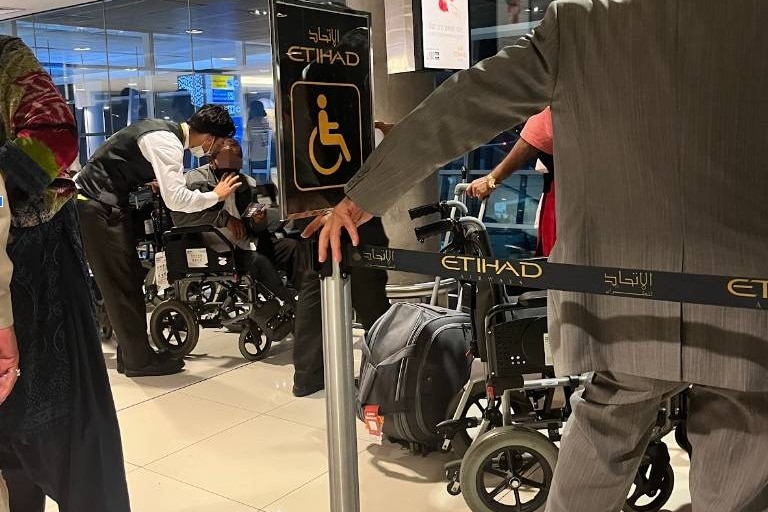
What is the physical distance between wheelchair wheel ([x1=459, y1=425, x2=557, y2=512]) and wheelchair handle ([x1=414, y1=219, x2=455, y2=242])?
715mm

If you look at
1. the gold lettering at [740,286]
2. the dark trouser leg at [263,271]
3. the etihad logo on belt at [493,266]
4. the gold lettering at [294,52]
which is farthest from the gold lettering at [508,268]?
the dark trouser leg at [263,271]

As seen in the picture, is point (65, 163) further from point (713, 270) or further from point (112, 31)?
point (112, 31)

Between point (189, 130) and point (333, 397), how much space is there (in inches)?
115

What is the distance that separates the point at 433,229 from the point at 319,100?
0.89 metres

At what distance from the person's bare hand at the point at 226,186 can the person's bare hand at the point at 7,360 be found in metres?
2.91

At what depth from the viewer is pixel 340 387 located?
2.02 metres

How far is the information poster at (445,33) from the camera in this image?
4.50 meters

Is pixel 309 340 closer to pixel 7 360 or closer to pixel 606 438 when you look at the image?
pixel 7 360

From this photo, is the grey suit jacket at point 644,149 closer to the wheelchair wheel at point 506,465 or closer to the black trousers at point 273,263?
the wheelchair wheel at point 506,465

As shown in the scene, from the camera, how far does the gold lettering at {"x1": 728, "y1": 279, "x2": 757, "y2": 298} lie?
4.64ft

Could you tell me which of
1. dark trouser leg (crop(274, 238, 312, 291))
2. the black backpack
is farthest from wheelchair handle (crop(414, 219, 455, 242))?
dark trouser leg (crop(274, 238, 312, 291))

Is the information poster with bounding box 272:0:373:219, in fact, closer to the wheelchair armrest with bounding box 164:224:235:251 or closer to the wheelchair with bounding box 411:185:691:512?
the wheelchair with bounding box 411:185:691:512

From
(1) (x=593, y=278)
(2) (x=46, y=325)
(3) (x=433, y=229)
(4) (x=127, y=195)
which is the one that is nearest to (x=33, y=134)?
(2) (x=46, y=325)

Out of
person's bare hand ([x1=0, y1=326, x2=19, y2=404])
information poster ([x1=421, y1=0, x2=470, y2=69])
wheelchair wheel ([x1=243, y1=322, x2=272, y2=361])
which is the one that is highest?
information poster ([x1=421, y1=0, x2=470, y2=69])
